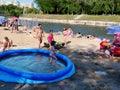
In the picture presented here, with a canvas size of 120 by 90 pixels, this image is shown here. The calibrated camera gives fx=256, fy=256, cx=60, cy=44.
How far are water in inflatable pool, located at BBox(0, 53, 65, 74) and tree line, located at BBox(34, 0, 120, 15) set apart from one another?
76818 mm

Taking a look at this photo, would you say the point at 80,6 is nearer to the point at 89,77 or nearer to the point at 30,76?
the point at 89,77

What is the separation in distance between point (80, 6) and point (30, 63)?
89.4 meters

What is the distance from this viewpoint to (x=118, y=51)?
57.2 feet

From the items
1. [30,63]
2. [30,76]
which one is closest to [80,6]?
[30,63]

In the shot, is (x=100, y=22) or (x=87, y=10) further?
(x=87, y=10)

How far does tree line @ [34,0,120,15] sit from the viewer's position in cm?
9294

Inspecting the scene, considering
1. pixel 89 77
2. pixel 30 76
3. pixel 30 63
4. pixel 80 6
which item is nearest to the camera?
pixel 30 76

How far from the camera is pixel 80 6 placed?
4043 inches

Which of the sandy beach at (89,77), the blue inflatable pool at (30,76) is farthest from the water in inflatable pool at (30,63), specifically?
the blue inflatable pool at (30,76)

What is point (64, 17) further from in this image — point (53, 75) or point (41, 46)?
point (53, 75)

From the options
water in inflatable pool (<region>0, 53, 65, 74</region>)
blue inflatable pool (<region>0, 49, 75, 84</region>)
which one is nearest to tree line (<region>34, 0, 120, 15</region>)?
water in inflatable pool (<region>0, 53, 65, 74</region>)

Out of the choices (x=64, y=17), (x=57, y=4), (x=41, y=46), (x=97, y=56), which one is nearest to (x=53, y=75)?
(x=97, y=56)

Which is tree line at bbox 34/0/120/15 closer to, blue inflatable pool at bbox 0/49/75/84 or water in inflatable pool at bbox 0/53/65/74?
water in inflatable pool at bbox 0/53/65/74

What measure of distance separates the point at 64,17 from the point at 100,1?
1494 centimetres
